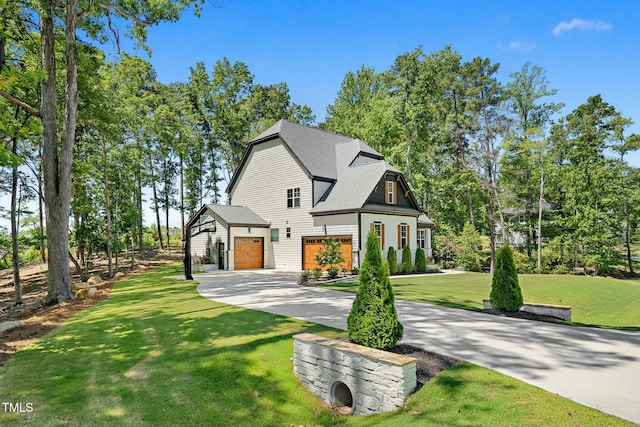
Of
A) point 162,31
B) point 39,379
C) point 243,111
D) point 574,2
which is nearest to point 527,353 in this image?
point 39,379

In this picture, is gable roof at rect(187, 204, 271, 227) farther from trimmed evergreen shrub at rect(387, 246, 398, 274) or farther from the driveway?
the driveway

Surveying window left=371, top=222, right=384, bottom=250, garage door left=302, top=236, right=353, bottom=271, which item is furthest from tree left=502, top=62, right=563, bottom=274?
garage door left=302, top=236, right=353, bottom=271

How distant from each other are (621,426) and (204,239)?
81.1ft

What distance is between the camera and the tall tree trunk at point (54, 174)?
13.2m

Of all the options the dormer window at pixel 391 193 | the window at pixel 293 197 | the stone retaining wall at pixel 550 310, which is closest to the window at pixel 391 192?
the dormer window at pixel 391 193

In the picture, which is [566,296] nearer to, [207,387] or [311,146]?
[207,387]

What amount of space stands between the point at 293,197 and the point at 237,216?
13.9ft

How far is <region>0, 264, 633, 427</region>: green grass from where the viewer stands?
4438 millimetres

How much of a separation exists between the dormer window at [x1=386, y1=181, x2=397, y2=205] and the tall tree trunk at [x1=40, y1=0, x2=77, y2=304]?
16.8 m

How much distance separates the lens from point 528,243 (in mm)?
34719

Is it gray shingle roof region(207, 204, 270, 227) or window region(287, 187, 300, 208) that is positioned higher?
window region(287, 187, 300, 208)

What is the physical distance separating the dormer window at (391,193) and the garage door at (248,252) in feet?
31.2

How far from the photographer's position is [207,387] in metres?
5.64

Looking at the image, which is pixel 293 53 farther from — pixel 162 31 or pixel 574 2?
pixel 574 2
